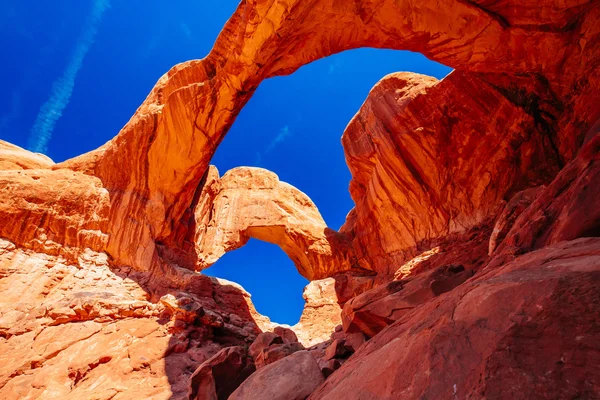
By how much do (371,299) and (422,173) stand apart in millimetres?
10771

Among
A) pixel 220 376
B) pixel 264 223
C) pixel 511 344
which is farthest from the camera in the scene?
pixel 264 223

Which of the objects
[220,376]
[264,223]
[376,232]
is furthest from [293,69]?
[264,223]

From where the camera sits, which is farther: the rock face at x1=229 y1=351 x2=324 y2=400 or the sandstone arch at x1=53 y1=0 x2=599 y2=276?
the sandstone arch at x1=53 y1=0 x2=599 y2=276

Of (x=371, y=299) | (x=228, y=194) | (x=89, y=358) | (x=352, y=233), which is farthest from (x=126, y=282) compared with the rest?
(x=352, y=233)

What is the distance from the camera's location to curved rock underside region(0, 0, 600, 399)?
8.68ft

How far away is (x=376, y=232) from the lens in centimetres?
2020

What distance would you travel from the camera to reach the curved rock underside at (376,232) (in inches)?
104

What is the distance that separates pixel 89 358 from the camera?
9750 mm

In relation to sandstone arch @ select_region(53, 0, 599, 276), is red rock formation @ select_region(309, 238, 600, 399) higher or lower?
lower

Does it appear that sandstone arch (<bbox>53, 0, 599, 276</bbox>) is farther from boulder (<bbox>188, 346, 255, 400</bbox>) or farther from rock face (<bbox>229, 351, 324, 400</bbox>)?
rock face (<bbox>229, 351, 324, 400</bbox>)

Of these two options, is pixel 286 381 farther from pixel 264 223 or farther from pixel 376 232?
pixel 264 223

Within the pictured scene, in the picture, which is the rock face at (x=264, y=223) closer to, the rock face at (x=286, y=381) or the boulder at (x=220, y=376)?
the boulder at (x=220, y=376)

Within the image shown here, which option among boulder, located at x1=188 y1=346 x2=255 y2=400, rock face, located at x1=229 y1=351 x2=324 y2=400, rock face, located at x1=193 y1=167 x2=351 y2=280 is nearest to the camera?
rock face, located at x1=229 y1=351 x2=324 y2=400

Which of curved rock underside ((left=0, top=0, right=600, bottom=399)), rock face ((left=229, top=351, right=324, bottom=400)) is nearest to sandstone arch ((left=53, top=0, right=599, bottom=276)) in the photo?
curved rock underside ((left=0, top=0, right=600, bottom=399))
